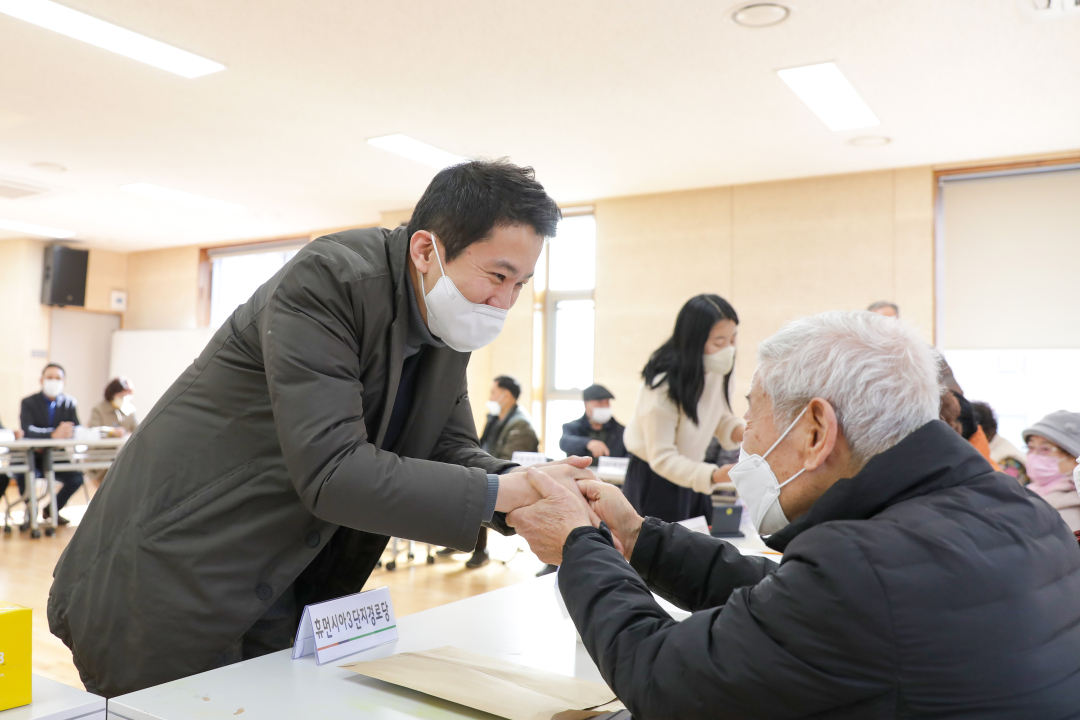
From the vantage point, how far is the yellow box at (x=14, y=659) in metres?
0.97

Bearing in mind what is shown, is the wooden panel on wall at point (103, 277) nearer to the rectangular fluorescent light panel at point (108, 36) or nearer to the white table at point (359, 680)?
the rectangular fluorescent light panel at point (108, 36)

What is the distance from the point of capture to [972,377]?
6.32m

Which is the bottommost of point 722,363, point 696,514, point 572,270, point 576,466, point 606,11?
point 696,514

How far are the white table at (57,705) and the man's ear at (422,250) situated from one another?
74cm

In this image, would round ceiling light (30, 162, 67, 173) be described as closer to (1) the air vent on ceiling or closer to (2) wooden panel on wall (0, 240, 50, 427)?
(1) the air vent on ceiling

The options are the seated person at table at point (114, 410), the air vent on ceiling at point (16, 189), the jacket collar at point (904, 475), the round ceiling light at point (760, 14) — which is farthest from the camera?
the seated person at table at point (114, 410)

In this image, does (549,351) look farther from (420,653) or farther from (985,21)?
(420,653)

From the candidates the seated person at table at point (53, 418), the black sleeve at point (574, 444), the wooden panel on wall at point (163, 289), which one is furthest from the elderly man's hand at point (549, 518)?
the wooden panel on wall at point (163, 289)

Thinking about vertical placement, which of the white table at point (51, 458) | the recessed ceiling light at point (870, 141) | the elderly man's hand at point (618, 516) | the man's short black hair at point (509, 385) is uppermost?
the recessed ceiling light at point (870, 141)

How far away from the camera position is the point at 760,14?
387 centimetres

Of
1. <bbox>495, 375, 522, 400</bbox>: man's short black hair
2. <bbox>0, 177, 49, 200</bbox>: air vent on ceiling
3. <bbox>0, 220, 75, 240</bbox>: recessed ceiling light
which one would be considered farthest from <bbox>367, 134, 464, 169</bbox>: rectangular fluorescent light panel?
<bbox>0, 220, 75, 240</bbox>: recessed ceiling light

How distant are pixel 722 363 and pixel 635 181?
412cm

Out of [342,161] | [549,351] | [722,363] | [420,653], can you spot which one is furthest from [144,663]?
[549,351]

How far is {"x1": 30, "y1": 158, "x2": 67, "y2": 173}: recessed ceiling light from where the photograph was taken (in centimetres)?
676
